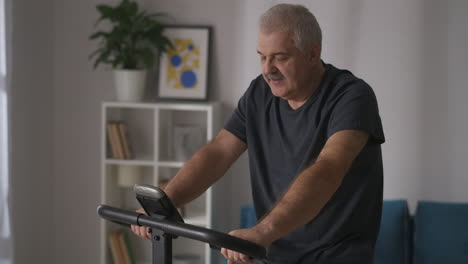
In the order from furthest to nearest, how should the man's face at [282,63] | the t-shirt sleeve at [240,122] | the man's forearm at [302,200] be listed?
the t-shirt sleeve at [240,122] < the man's face at [282,63] < the man's forearm at [302,200]

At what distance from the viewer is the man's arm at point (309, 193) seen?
1646mm

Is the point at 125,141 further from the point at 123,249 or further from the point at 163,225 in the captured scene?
the point at 163,225

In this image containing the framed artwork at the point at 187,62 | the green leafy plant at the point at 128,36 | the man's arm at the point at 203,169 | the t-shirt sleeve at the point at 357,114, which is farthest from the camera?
the framed artwork at the point at 187,62

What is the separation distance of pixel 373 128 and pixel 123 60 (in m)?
2.18

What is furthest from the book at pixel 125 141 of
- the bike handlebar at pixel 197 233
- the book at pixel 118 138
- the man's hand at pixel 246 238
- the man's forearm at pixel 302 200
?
the man's hand at pixel 246 238

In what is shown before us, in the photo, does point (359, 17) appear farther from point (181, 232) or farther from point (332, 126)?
point (181, 232)

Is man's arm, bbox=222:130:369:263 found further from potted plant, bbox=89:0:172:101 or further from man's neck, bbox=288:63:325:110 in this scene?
potted plant, bbox=89:0:172:101

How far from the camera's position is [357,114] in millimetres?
2020

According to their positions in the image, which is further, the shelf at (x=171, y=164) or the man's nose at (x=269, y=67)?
the shelf at (x=171, y=164)

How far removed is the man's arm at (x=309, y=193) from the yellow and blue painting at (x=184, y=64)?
2088 millimetres

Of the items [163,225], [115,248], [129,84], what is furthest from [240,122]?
[115,248]

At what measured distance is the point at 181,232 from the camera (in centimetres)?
165

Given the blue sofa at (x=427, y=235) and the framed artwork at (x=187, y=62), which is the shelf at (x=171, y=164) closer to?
the framed artwork at (x=187, y=62)

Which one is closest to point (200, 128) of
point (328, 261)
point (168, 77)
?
point (168, 77)
